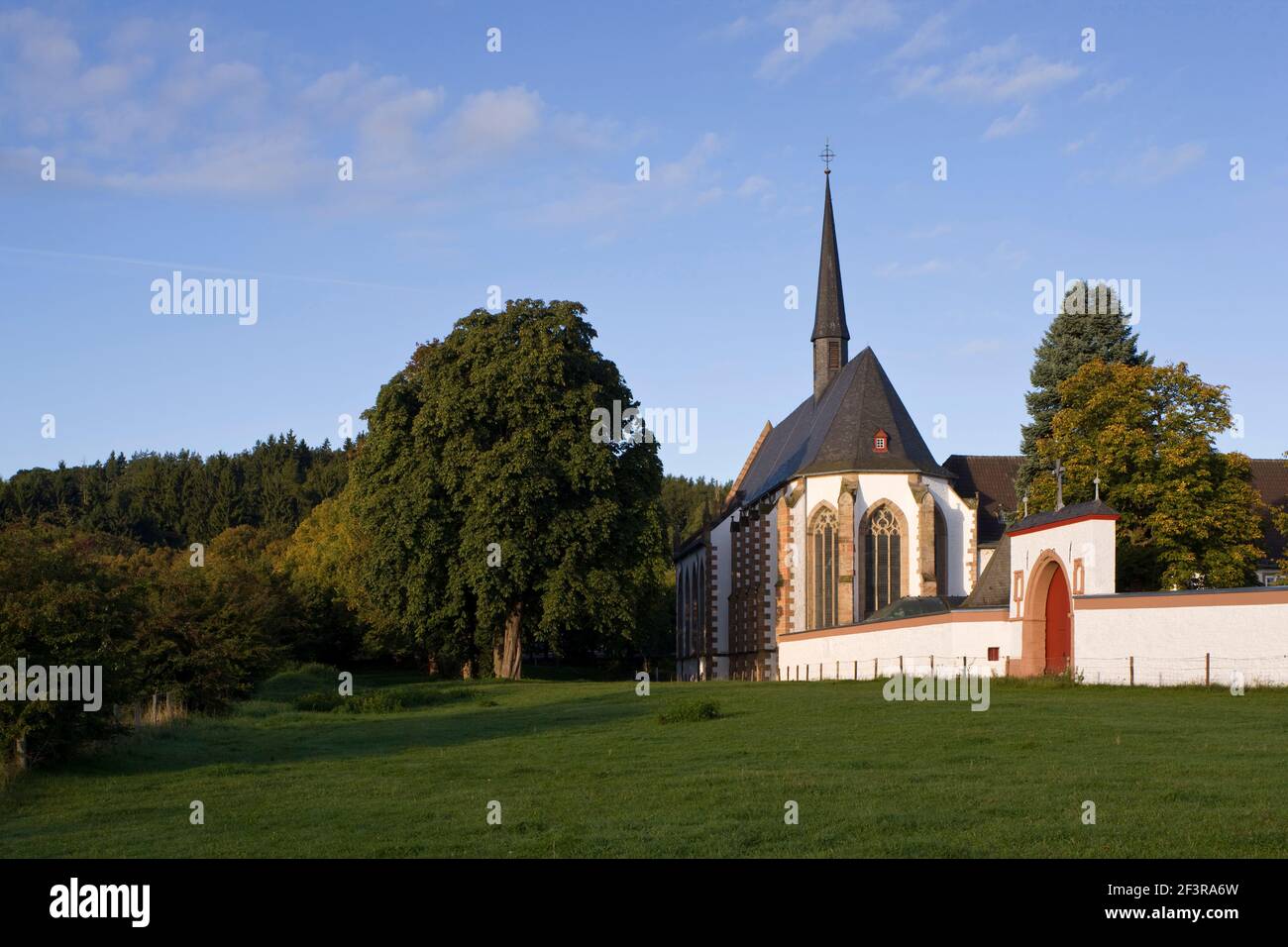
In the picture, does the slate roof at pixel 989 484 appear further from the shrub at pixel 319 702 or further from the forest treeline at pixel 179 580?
the shrub at pixel 319 702

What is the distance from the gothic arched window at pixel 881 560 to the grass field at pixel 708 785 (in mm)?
24740

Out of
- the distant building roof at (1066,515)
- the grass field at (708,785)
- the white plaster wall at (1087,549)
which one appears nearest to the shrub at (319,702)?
the grass field at (708,785)

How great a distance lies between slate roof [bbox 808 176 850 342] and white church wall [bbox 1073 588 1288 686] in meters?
32.9

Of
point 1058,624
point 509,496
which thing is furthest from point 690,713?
point 509,496

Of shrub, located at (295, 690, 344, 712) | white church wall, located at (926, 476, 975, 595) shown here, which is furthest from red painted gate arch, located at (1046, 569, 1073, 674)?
white church wall, located at (926, 476, 975, 595)

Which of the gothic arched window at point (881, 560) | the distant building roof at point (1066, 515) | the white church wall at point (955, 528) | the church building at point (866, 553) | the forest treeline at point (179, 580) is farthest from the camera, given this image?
the white church wall at point (955, 528)

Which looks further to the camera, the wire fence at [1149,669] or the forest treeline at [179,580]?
the wire fence at [1149,669]

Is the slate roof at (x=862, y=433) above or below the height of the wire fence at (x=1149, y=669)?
above

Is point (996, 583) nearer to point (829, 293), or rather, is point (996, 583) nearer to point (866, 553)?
point (866, 553)

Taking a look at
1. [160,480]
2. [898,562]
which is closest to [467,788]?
[898,562]

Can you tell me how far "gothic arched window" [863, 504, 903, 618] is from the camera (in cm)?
4997

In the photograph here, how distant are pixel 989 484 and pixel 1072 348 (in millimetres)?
8473
